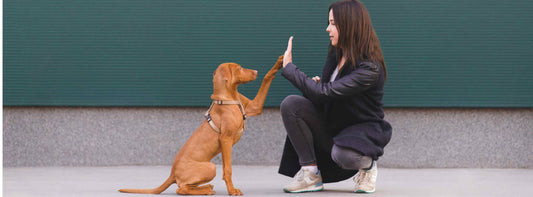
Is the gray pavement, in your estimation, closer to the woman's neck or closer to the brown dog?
the brown dog

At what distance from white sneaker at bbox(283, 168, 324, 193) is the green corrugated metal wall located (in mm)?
1730

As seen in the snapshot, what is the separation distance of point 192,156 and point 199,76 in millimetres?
2029

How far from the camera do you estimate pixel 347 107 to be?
3492 millimetres

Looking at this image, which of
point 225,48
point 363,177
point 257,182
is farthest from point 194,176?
point 225,48

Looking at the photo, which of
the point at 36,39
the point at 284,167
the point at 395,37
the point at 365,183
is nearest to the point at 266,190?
the point at 284,167

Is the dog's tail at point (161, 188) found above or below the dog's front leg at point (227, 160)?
below

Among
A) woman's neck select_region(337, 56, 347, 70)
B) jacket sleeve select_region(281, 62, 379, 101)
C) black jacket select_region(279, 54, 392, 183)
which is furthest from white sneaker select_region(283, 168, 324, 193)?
woman's neck select_region(337, 56, 347, 70)

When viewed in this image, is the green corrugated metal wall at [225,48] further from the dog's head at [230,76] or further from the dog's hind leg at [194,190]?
the dog's hind leg at [194,190]

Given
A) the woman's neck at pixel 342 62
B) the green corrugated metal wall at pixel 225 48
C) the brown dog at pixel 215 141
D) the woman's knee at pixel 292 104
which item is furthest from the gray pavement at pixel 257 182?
the woman's neck at pixel 342 62

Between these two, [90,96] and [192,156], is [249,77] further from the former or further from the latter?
[90,96]

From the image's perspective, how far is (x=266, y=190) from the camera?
374cm

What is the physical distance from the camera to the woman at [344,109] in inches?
132

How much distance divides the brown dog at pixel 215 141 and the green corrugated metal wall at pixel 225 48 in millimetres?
1809

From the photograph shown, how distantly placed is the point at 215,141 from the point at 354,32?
95cm
